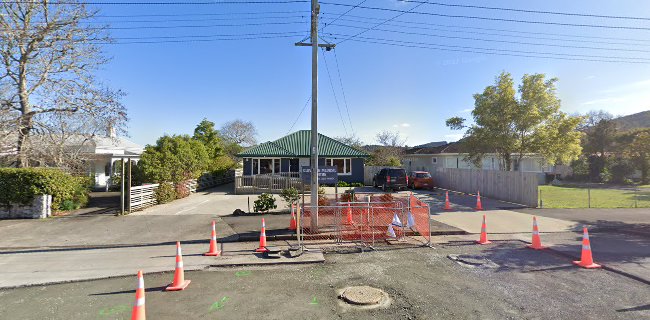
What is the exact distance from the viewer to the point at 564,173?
3459cm

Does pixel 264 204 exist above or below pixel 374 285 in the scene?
above

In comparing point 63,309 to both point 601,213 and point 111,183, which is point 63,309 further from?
point 111,183

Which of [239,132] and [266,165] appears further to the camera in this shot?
[239,132]

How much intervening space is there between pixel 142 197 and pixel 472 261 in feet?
47.8

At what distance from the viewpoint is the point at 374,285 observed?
5.49 metres

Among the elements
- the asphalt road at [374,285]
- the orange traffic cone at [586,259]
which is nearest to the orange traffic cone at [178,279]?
the asphalt road at [374,285]

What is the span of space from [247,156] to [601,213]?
71.3ft

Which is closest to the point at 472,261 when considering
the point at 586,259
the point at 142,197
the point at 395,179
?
the point at 586,259

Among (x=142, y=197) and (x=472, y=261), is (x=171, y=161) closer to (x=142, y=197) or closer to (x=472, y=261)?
(x=142, y=197)

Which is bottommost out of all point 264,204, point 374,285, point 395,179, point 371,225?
point 374,285

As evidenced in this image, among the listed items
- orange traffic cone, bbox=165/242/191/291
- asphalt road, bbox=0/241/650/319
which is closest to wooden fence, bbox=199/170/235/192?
asphalt road, bbox=0/241/650/319

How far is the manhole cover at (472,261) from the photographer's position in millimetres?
6514

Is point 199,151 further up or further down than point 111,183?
further up

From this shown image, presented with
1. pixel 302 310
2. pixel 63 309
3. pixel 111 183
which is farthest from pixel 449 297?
pixel 111 183
